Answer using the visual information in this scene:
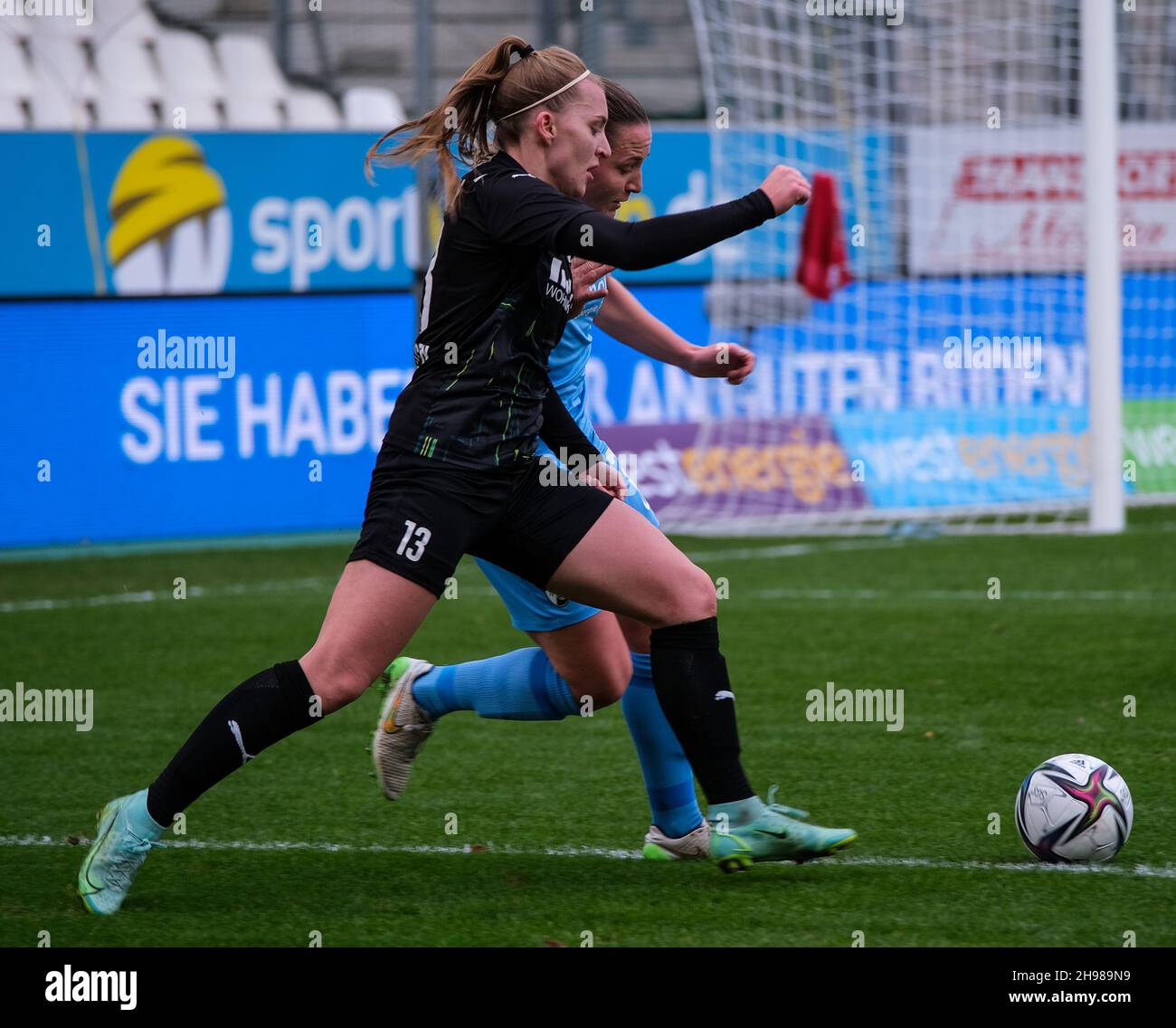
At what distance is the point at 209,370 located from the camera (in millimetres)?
11383

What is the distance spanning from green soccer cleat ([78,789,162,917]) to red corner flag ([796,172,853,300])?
848 cm

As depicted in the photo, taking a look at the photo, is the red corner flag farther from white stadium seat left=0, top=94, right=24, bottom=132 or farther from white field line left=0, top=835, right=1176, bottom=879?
white field line left=0, top=835, right=1176, bottom=879

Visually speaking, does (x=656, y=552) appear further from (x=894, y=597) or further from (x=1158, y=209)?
(x=1158, y=209)

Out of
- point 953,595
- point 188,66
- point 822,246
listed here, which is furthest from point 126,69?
point 953,595

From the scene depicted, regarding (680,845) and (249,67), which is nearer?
(680,845)

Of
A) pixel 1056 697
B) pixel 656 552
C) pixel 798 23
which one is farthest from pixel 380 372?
pixel 656 552

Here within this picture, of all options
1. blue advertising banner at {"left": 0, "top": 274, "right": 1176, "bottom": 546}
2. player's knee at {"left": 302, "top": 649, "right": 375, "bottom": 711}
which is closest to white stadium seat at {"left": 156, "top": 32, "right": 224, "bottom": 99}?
blue advertising banner at {"left": 0, "top": 274, "right": 1176, "bottom": 546}

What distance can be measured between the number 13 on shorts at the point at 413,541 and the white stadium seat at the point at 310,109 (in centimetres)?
1146

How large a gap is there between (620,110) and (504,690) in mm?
1402

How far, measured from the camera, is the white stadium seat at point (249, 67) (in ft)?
48.6

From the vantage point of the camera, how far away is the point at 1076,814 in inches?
165

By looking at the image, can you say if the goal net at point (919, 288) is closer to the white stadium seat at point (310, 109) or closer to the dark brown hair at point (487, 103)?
the white stadium seat at point (310, 109)

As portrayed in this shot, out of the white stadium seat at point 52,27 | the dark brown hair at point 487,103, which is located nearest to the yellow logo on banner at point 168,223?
the white stadium seat at point 52,27

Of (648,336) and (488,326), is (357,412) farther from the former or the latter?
(488,326)
